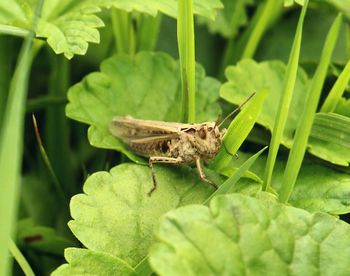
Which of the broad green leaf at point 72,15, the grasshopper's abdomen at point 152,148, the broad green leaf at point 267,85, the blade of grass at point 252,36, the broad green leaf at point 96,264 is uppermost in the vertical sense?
the broad green leaf at point 72,15

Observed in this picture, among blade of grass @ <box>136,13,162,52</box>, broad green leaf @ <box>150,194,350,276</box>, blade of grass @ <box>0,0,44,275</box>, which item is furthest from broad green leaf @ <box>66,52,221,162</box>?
blade of grass @ <box>0,0,44,275</box>

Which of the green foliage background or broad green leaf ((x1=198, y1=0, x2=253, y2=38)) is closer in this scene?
the green foliage background

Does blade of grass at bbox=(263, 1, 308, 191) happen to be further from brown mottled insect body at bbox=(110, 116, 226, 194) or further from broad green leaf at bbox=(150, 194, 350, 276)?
broad green leaf at bbox=(150, 194, 350, 276)

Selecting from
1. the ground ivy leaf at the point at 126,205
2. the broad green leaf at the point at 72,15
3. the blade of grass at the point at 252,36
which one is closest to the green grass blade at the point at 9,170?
the ground ivy leaf at the point at 126,205

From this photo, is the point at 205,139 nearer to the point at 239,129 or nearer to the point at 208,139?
the point at 208,139

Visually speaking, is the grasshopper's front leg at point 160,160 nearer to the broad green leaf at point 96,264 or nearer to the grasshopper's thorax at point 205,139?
the grasshopper's thorax at point 205,139

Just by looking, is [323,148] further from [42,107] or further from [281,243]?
[42,107]

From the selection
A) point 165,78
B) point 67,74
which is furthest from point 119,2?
point 67,74
